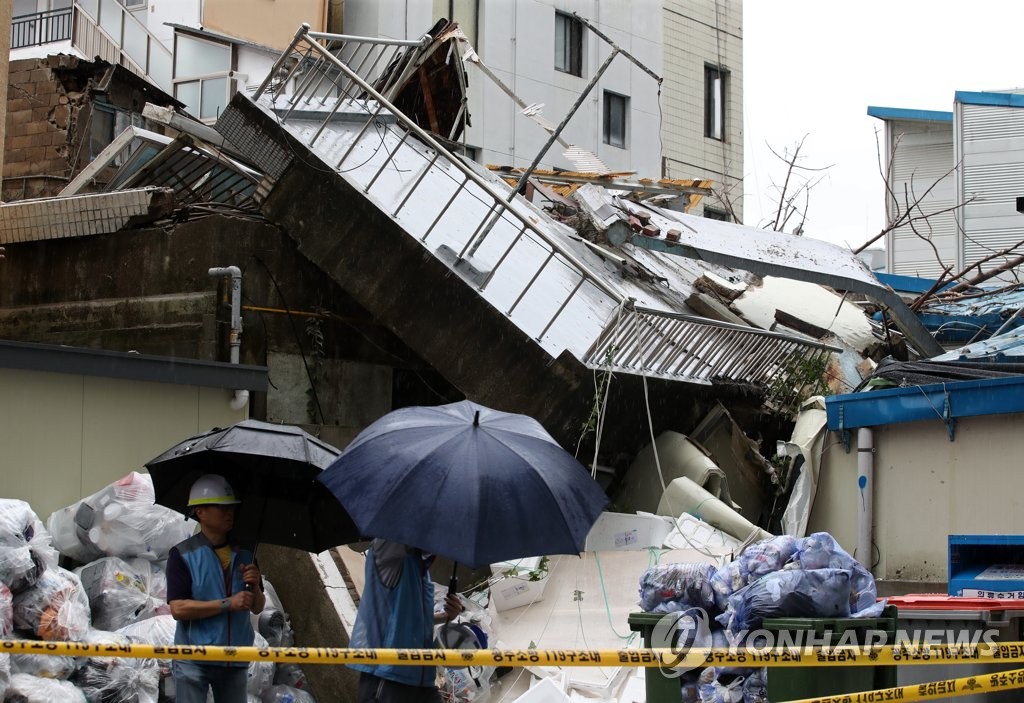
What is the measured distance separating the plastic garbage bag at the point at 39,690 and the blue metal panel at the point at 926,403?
671 centimetres

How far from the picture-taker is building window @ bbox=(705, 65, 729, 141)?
37500 mm

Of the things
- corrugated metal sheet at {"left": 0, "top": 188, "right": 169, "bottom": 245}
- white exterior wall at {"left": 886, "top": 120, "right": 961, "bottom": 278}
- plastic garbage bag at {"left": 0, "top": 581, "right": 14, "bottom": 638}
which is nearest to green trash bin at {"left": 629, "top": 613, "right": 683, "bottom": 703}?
plastic garbage bag at {"left": 0, "top": 581, "right": 14, "bottom": 638}

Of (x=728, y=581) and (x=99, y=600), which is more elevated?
(x=728, y=581)

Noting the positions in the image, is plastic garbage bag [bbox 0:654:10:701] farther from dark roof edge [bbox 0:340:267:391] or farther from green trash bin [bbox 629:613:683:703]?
green trash bin [bbox 629:613:683:703]

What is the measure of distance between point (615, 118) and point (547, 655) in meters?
31.1

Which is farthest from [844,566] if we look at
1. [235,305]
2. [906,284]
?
[906,284]

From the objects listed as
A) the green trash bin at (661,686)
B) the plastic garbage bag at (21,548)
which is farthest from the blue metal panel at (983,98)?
the plastic garbage bag at (21,548)

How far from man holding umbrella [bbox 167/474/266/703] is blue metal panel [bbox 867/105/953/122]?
18.4 m

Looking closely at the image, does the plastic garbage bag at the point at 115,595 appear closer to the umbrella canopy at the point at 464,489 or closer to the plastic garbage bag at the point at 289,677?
the plastic garbage bag at the point at 289,677

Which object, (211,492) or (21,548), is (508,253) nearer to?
(21,548)

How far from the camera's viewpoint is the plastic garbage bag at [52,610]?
289 inches

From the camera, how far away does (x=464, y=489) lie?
5.25 meters

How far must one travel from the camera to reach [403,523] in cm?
516

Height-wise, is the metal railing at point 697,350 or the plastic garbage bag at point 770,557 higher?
the metal railing at point 697,350
